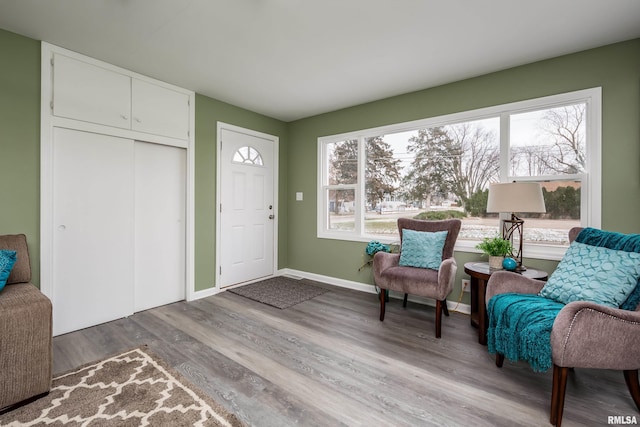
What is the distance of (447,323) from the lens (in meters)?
2.80

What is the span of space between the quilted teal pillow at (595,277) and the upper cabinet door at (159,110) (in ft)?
12.0

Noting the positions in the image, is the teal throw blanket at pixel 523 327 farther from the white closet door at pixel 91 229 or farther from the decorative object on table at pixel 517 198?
the white closet door at pixel 91 229

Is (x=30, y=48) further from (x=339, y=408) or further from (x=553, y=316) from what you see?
(x=553, y=316)

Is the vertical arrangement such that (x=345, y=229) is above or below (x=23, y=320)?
above

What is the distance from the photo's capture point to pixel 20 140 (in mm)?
2311

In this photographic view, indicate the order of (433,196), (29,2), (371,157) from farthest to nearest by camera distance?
1. (371,157)
2. (433,196)
3. (29,2)

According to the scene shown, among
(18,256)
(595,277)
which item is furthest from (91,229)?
(595,277)

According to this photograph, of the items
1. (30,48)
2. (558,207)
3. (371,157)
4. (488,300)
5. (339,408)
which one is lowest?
(339,408)

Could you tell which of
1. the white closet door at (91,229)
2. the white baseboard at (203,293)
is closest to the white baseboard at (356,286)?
the white baseboard at (203,293)

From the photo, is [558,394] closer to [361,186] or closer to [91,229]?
[361,186]

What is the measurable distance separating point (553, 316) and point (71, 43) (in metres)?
3.96

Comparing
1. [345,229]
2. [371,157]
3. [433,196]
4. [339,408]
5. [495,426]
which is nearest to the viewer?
[495,426]

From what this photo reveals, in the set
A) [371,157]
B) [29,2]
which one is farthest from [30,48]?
[371,157]

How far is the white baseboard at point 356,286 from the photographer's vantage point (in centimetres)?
310
